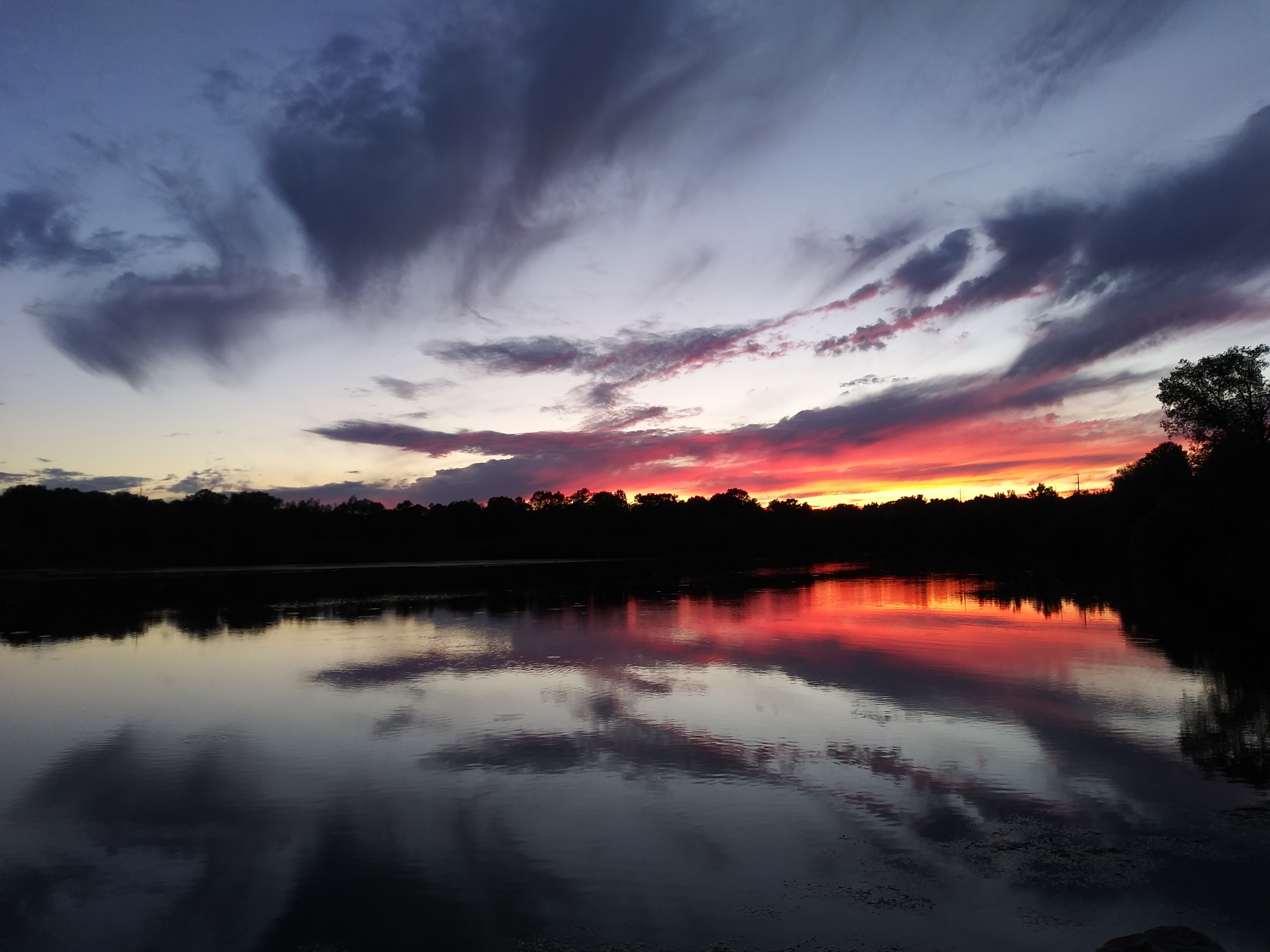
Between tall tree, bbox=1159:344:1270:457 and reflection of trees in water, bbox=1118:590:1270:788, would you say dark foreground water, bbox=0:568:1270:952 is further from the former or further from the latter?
tall tree, bbox=1159:344:1270:457

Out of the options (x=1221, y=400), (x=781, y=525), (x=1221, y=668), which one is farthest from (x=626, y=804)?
(x=781, y=525)

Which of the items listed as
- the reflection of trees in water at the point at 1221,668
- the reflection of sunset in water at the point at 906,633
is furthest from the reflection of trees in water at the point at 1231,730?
the reflection of sunset in water at the point at 906,633

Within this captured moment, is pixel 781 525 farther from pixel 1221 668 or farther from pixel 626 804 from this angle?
pixel 626 804

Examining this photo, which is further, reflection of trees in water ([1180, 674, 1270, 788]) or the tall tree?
the tall tree

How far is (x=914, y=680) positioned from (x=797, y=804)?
8318 mm

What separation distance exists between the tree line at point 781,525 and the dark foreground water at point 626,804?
29.2 m

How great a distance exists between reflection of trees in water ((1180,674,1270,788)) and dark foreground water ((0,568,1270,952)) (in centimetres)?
9

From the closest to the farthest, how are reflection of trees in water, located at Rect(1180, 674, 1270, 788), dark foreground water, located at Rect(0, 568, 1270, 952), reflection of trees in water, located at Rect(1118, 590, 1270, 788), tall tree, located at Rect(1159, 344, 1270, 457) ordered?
1. dark foreground water, located at Rect(0, 568, 1270, 952)
2. reflection of trees in water, located at Rect(1180, 674, 1270, 788)
3. reflection of trees in water, located at Rect(1118, 590, 1270, 788)
4. tall tree, located at Rect(1159, 344, 1270, 457)

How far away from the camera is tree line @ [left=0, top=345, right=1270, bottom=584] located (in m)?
41.5

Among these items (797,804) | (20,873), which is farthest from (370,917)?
(797,804)

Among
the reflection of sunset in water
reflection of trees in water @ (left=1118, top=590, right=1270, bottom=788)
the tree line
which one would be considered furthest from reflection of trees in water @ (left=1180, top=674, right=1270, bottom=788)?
the tree line

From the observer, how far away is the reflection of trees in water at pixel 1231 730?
32.7 ft

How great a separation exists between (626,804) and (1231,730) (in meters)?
9.49

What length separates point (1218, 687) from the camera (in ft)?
49.3
